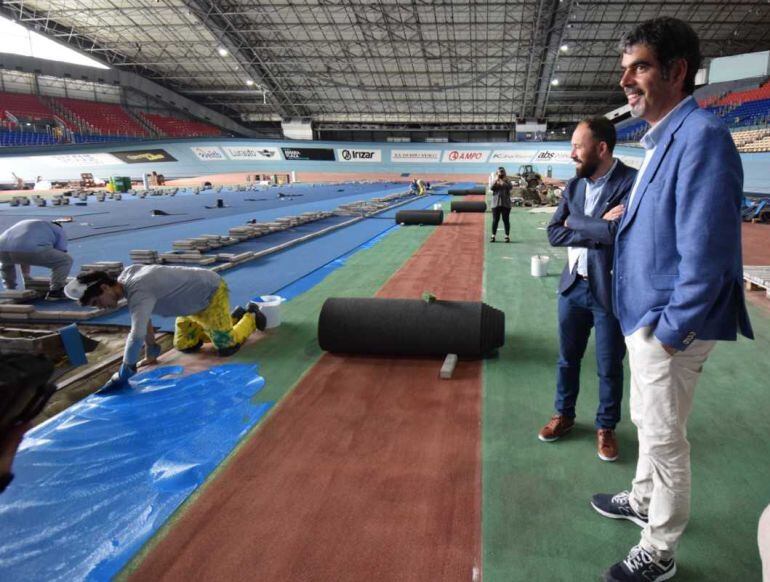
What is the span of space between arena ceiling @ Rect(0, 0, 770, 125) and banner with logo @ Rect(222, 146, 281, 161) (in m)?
5.05

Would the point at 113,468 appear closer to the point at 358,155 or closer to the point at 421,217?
the point at 421,217

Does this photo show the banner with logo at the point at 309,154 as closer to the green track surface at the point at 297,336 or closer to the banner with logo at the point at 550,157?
the banner with logo at the point at 550,157

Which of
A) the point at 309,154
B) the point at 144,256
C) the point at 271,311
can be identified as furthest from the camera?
the point at 309,154

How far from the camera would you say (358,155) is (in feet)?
125

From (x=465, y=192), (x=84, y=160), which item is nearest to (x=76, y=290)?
(x=465, y=192)

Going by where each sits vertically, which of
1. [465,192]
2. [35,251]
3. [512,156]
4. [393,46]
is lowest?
[35,251]

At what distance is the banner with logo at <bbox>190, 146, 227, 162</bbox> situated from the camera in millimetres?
35062

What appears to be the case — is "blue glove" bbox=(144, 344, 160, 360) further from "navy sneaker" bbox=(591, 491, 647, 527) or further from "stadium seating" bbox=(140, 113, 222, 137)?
"stadium seating" bbox=(140, 113, 222, 137)

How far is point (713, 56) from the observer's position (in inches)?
1205

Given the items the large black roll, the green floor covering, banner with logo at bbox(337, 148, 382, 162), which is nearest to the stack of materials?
the large black roll

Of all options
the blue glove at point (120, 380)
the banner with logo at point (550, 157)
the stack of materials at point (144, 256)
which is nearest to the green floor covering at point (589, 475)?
the blue glove at point (120, 380)

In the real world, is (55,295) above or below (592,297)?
below

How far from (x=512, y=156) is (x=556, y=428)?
1452 inches

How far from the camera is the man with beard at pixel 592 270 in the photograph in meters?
2.40
